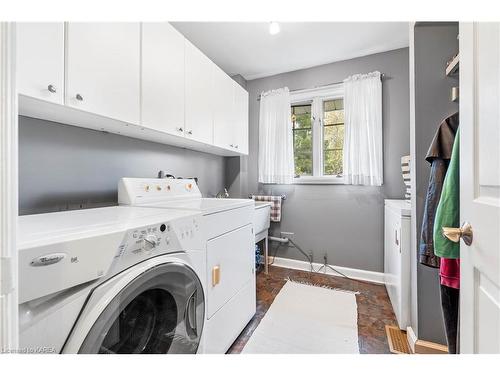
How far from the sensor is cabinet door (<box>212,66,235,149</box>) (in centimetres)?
203

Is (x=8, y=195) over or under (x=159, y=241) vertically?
over

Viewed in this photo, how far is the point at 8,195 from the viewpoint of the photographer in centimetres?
43

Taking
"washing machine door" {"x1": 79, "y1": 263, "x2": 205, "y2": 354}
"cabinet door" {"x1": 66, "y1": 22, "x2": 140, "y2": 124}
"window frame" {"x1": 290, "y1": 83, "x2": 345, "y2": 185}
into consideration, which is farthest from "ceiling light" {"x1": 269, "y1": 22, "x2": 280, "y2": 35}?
"washing machine door" {"x1": 79, "y1": 263, "x2": 205, "y2": 354}

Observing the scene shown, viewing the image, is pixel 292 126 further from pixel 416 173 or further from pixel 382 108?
pixel 416 173

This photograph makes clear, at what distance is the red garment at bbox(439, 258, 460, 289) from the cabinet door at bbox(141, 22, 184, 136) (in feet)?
5.47

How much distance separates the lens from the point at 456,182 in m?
0.83

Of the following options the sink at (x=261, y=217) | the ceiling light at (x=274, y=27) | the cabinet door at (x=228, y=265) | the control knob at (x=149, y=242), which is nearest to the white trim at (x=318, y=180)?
the sink at (x=261, y=217)

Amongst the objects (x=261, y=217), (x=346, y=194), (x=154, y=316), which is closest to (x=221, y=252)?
(x=154, y=316)

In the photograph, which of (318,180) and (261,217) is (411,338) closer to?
(261,217)

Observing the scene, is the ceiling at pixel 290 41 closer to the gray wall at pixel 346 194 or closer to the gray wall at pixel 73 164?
the gray wall at pixel 346 194

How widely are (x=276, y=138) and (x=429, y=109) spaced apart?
1599 millimetres

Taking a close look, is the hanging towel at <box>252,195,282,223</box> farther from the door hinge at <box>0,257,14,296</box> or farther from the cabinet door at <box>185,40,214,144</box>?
the door hinge at <box>0,257,14,296</box>

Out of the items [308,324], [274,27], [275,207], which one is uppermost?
[274,27]

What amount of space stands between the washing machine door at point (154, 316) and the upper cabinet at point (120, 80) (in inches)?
33.9
